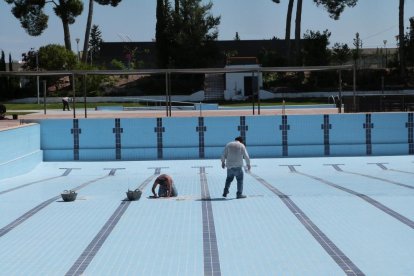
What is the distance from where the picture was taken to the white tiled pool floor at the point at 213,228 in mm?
7051

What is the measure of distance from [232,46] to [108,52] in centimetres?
942

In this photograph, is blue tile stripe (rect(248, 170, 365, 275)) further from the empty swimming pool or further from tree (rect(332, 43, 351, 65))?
tree (rect(332, 43, 351, 65))

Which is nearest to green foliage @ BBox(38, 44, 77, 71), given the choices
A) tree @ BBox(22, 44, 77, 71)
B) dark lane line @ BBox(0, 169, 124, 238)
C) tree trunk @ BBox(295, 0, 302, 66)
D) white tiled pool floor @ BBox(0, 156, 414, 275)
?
tree @ BBox(22, 44, 77, 71)

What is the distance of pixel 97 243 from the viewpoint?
8109mm

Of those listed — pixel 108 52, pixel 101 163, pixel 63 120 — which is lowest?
pixel 101 163

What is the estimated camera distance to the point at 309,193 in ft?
39.4

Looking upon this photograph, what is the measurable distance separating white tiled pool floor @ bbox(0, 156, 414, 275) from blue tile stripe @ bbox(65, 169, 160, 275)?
13 mm

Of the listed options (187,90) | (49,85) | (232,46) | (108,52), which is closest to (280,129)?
(187,90)

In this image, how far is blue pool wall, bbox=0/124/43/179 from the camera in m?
15.5

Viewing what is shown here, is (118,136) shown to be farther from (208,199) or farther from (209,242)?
(209,242)

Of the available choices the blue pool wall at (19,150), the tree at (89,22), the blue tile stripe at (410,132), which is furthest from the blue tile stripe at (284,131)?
the tree at (89,22)

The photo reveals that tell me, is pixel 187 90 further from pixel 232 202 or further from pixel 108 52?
pixel 232 202

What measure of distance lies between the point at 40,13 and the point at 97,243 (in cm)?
3383

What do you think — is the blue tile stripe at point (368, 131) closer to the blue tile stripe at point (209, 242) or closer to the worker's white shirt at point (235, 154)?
the blue tile stripe at point (209, 242)
